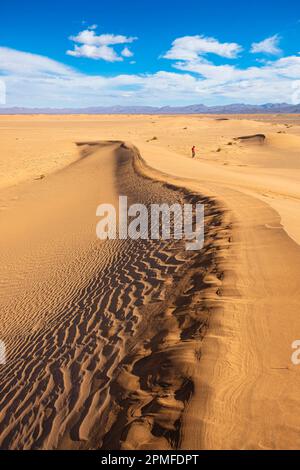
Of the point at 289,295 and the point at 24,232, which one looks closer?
the point at 289,295

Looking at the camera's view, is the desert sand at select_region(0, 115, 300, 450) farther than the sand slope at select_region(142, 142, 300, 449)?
Yes

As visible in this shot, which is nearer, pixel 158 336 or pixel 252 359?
pixel 252 359

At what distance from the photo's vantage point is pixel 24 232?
1200 centimetres

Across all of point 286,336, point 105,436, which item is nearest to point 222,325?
point 286,336

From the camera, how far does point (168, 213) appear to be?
10.1 metres

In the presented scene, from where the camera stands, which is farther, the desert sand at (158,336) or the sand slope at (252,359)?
the desert sand at (158,336)

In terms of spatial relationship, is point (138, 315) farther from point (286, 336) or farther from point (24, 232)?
point (24, 232)

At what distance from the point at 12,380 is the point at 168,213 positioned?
6.29 metres

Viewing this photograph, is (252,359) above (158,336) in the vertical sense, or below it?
above

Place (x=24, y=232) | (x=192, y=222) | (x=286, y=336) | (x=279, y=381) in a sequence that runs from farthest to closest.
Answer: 1. (x=24, y=232)
2. (x=192, y=222)
3. (x=286, y=336)
4. (x=279, y=381)

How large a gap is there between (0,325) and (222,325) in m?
3.99
